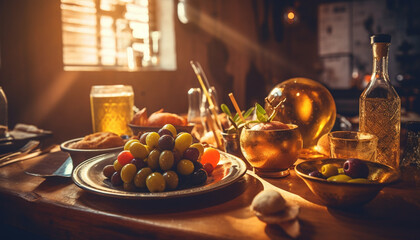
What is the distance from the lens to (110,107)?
57.4 inches

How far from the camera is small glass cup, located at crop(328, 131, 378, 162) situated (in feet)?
2.48

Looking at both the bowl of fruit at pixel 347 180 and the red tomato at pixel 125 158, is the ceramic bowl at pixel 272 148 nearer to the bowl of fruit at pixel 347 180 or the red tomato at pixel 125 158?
the bowl of fruit at pixel 347 180

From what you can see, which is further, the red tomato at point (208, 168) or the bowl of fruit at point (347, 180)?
the red tomato at point (208, 168)

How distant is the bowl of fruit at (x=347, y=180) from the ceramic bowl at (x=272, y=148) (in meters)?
0.08

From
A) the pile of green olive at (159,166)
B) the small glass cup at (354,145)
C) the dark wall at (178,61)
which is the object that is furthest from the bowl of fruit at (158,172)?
the dark wall at (178,61)

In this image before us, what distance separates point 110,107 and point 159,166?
2.63 feet

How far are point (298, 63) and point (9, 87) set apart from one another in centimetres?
620

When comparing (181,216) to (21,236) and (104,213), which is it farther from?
(21,236)

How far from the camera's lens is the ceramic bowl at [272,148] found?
79 centimetres

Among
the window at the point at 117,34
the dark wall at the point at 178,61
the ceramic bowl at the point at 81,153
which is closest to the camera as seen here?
the ceramic bowl at the point at 81,153

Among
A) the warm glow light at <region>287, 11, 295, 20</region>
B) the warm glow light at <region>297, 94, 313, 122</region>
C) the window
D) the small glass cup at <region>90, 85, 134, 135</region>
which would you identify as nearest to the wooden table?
the warm glow light at <region>297, 94, 313, 122</region>

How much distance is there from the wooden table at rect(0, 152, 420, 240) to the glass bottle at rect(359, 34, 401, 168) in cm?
11

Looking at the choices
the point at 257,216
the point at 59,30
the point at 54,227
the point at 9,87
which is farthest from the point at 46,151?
the point at 59,30

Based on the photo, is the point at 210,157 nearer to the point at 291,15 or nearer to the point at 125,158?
the point at 125,158
